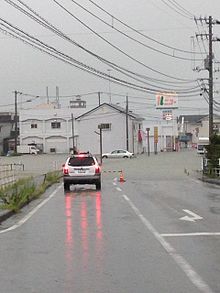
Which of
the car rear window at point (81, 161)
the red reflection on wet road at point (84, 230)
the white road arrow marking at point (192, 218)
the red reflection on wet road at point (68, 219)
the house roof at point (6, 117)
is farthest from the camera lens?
the house roof at point (6, 117)

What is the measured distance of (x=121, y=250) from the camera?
1019 centimetres

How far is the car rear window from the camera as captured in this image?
27.7 metres

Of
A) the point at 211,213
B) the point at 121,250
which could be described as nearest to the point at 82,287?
the point at 121,250

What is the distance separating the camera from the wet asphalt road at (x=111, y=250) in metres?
7.61

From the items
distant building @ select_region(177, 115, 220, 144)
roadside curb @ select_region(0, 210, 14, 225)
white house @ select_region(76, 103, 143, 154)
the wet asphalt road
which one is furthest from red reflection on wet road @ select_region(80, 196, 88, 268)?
distant building @ select_region(177, 115, 220, 144)

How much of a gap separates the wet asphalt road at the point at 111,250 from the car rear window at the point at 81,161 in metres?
9.28

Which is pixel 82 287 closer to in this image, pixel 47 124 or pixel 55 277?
pixel 55 277

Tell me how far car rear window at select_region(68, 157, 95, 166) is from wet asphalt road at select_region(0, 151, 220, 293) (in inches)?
365

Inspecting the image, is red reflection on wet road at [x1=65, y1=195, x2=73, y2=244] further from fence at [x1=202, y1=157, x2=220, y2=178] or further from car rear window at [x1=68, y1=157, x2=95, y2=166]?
fence at [x1=202, y1=157, x2=220, y2=178]

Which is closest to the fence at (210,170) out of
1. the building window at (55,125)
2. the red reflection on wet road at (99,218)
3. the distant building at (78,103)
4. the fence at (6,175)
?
the fence at (6,175)

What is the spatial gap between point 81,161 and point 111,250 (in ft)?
58.4

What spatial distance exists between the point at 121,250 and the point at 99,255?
647mm

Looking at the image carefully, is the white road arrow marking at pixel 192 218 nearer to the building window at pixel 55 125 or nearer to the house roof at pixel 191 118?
the building window at pixel 55 125

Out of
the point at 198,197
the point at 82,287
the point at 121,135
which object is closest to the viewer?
the point at 82,287
